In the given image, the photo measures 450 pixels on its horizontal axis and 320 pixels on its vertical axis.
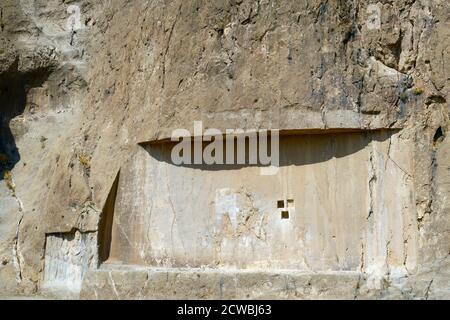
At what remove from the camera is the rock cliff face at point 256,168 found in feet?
42.6

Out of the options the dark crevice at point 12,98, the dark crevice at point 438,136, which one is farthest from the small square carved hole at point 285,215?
the dark crevice at point 12,98

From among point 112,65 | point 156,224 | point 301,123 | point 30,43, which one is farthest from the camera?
point 30,43

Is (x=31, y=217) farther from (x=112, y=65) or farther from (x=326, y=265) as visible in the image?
(x=326, y=265)

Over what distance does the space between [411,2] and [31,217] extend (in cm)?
763

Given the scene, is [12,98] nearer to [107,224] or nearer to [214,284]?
[107,224]

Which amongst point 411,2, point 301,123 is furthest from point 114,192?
point 411,2

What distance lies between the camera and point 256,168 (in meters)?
14.1

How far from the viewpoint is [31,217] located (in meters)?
15.6

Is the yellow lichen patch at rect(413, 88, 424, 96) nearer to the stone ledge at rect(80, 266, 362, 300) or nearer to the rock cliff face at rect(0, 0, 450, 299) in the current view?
the rock cliff face at rect(0, 0, 450, 299)

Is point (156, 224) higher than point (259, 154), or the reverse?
point (259, 154)

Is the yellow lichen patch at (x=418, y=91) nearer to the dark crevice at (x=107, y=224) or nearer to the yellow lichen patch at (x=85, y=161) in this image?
the dark crevice at (x=107, y=224)

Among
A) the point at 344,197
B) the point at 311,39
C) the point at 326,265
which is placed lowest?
the point at 326,265

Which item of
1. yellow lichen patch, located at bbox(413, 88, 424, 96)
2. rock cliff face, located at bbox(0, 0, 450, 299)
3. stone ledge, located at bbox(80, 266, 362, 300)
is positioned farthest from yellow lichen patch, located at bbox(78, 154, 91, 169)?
yellow lichen patch, located at bbox(413, 88, 424, 96)

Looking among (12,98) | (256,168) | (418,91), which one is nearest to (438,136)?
(418,91)
